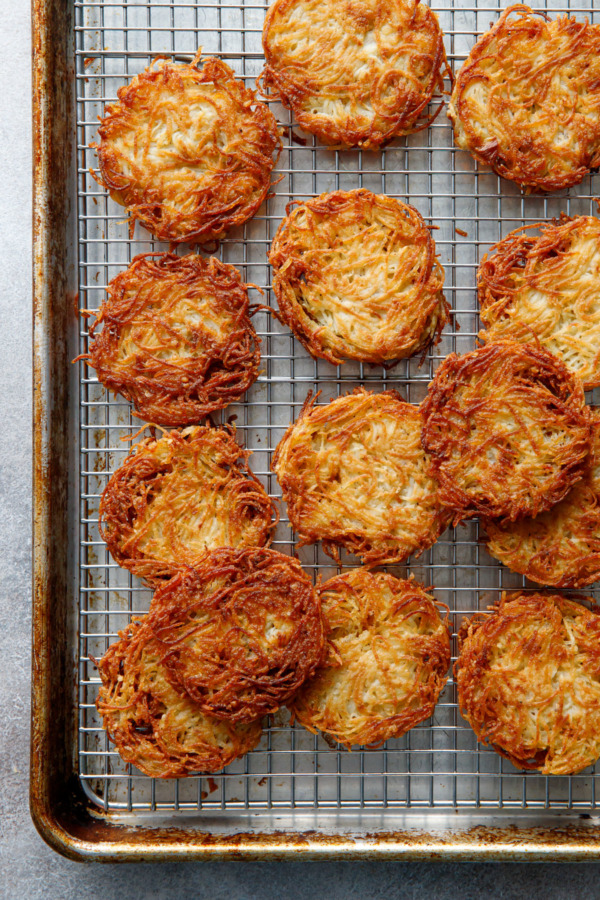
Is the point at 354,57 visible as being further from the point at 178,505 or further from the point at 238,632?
the point at 238,632

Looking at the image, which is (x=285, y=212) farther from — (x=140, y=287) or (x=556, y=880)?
(x=556, y=880)

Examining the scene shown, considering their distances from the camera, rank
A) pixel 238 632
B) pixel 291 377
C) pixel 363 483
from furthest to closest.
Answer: pixel 291 377
pixel 363 483
pixel 238 632

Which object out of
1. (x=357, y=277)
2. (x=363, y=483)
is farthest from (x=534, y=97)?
(x=363, y=483)

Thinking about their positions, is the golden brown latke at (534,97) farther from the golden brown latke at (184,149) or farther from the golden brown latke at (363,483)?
the golden brown latke at (363,483)

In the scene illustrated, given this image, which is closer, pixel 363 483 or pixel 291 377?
pixel 363 483

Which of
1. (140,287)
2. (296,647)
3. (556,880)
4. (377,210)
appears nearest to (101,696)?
(296,647)

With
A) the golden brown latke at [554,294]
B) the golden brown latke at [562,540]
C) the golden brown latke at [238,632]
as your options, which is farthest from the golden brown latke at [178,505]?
the golden brown latke at [554,294]

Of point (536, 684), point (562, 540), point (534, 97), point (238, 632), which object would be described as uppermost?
point (534, 97)
